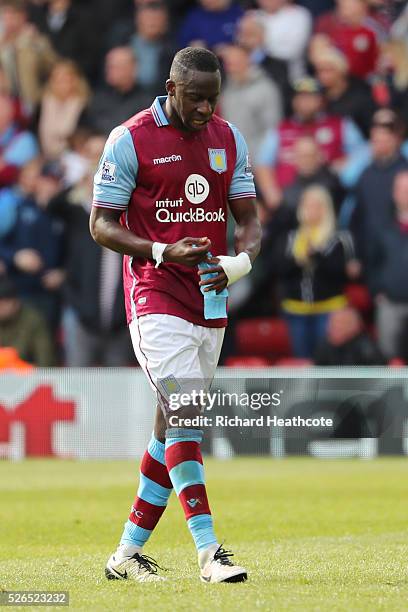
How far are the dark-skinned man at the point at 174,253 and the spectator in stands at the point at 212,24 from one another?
464 inches

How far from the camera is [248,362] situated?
55.0 feet

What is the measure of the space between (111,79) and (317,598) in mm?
13487

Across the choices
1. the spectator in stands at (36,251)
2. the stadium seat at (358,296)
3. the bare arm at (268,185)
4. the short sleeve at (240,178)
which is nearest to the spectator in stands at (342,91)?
the bare arm at (268,185)

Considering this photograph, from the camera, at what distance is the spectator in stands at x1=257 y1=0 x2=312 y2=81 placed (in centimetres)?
1800

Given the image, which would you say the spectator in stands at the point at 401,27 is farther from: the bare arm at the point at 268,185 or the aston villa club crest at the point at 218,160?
the aston villa club crest at the point at 218,160

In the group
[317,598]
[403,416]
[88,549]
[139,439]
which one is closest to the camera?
[317,598]

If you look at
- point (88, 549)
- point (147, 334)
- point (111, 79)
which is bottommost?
point (88, 549)

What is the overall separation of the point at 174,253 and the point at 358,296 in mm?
10431

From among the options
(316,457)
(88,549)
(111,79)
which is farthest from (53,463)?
(88,549)

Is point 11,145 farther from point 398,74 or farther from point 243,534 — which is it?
point 243,534

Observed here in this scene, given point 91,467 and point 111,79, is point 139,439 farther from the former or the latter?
point 111,79

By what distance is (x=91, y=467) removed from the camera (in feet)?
50.0

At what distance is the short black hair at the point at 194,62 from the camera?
6500 mm

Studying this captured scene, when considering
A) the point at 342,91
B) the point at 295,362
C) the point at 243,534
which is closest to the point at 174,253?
the point at 243,534
